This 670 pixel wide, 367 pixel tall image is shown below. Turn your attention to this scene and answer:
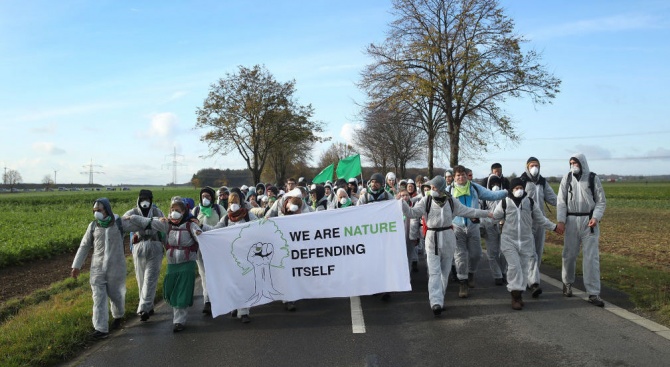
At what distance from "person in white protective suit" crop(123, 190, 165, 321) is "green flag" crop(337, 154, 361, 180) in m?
7.62

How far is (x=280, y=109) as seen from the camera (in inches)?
1463

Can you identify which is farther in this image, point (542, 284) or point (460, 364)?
point (542, 284)

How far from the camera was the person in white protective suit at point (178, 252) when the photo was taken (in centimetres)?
662

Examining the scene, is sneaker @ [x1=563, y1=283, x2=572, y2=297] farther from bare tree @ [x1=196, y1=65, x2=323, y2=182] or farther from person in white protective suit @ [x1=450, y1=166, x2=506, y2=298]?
bare tree @ [x1=196, y1=65, x2=323, y2=182]

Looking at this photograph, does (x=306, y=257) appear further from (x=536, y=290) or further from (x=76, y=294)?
(x=76, y=294)

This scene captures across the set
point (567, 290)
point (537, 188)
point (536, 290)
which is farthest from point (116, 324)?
point (537, 188)

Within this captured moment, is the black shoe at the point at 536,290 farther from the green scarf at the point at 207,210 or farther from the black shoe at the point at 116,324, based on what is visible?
the black shoe at the point at 116,324

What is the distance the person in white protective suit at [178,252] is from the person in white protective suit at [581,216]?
5468 mm

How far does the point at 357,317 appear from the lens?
683 cm

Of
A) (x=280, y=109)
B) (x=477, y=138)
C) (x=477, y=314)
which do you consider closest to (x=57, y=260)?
(x=477, y=314)

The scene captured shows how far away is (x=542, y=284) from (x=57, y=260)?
48.2 feet

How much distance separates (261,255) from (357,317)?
163 cm

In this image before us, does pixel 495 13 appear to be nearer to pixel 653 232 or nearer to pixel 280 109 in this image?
pixel 653 232

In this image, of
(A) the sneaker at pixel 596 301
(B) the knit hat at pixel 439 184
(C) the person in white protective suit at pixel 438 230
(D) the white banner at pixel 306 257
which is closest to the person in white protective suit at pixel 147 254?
(D) the white banner at pixel 306 257
